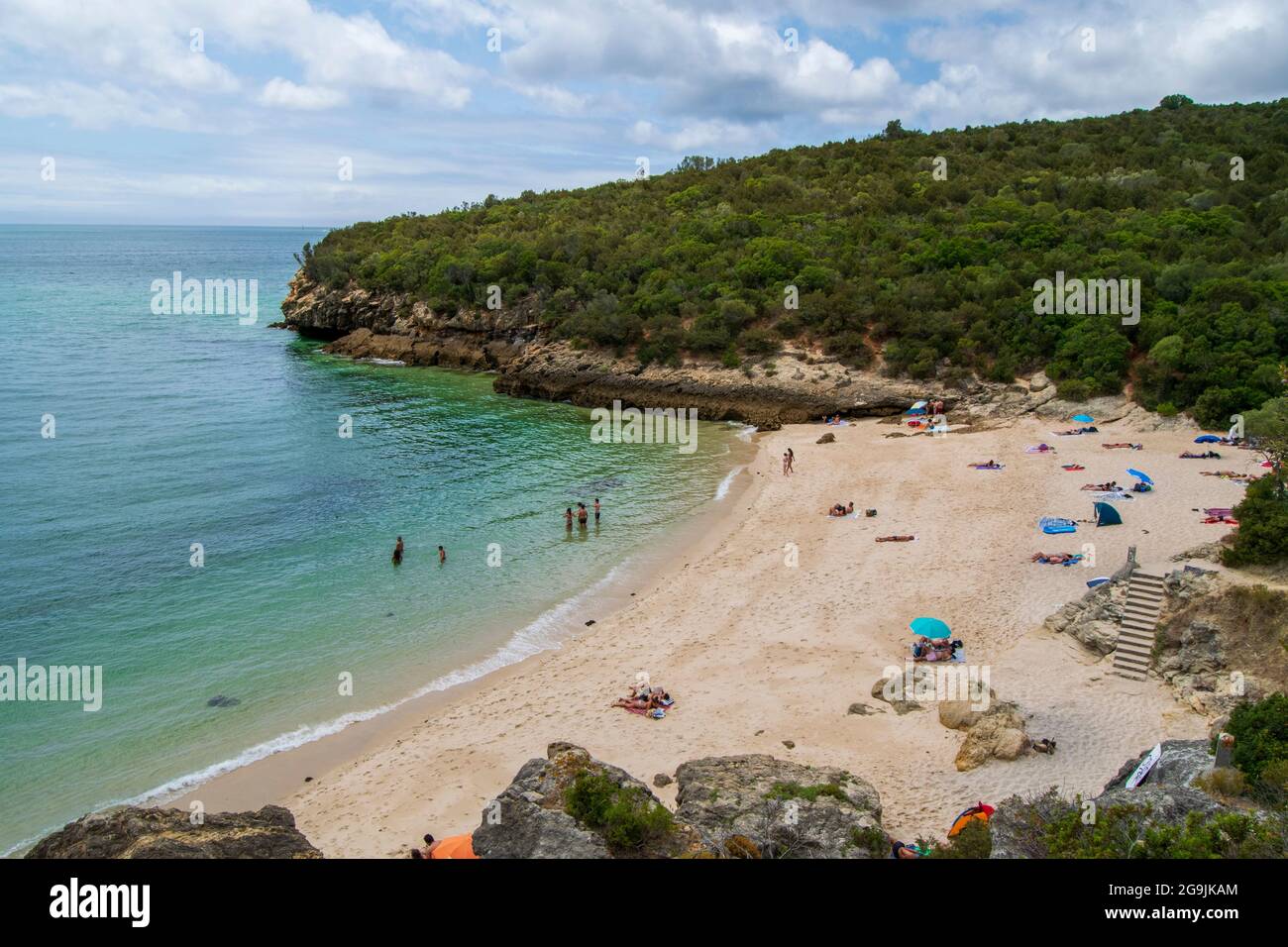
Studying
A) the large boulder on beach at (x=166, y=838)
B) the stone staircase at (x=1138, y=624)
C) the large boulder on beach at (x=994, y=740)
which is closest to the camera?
the large boulder on beach at (x=166, y=838)

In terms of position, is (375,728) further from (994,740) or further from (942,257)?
(942,257)

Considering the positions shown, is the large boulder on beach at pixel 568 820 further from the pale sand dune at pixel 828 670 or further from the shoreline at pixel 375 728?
the shoreline at pixel 375 728

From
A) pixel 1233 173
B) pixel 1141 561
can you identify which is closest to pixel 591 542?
pixel 1141 561

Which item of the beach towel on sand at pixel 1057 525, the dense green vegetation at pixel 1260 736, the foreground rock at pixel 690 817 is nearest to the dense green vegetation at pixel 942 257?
the beach towel on sand at pixel 1057 525

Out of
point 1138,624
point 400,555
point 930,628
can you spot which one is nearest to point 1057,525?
point 1138,624

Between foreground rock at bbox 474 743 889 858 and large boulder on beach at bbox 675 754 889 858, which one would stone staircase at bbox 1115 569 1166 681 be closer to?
large boulder on beach at bbox 675 754 889 858

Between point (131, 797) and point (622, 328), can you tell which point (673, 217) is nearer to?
point (622, 328)
